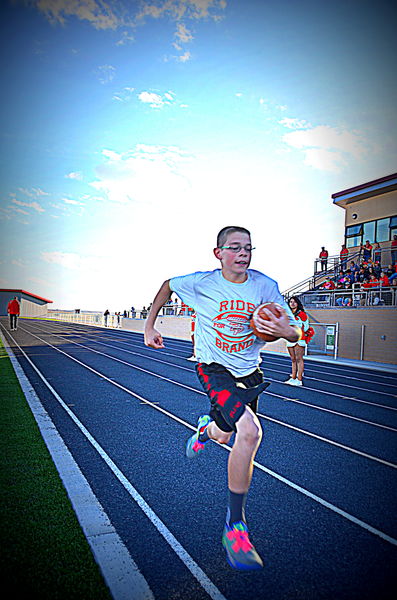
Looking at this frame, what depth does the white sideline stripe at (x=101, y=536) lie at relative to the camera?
2314mm

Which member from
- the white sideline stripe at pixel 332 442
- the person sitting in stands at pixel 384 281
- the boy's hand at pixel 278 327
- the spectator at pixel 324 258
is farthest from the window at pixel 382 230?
the boy's hand at pixel 278 327

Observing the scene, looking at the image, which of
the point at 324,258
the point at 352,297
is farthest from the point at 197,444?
the point at 324,258

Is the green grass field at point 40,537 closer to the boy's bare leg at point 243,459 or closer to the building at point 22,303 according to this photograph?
the boy's bare leg at point 243,459

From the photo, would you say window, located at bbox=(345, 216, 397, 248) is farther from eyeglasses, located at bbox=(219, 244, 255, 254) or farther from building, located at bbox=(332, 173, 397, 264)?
eyeglasses, located at bbox=(219, 244, 255, 254)

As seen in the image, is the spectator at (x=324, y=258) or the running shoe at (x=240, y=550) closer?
the running shoe at (x=240, y=550)

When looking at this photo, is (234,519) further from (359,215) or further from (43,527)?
(359,215)

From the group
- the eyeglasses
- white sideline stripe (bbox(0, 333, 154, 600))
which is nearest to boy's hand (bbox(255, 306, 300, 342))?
the eyeglasses

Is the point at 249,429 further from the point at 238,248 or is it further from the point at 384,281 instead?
the point at 384,281

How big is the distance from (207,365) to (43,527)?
174 cm

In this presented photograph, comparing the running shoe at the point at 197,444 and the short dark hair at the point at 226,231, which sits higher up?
the short dark hair at the point at 226,231

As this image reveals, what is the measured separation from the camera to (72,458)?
171 inches

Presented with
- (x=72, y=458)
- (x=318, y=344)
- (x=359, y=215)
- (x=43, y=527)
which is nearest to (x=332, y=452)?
(x=72, y=458)

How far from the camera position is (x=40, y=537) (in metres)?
2.73

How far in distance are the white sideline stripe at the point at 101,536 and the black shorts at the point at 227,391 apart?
1128 mm
